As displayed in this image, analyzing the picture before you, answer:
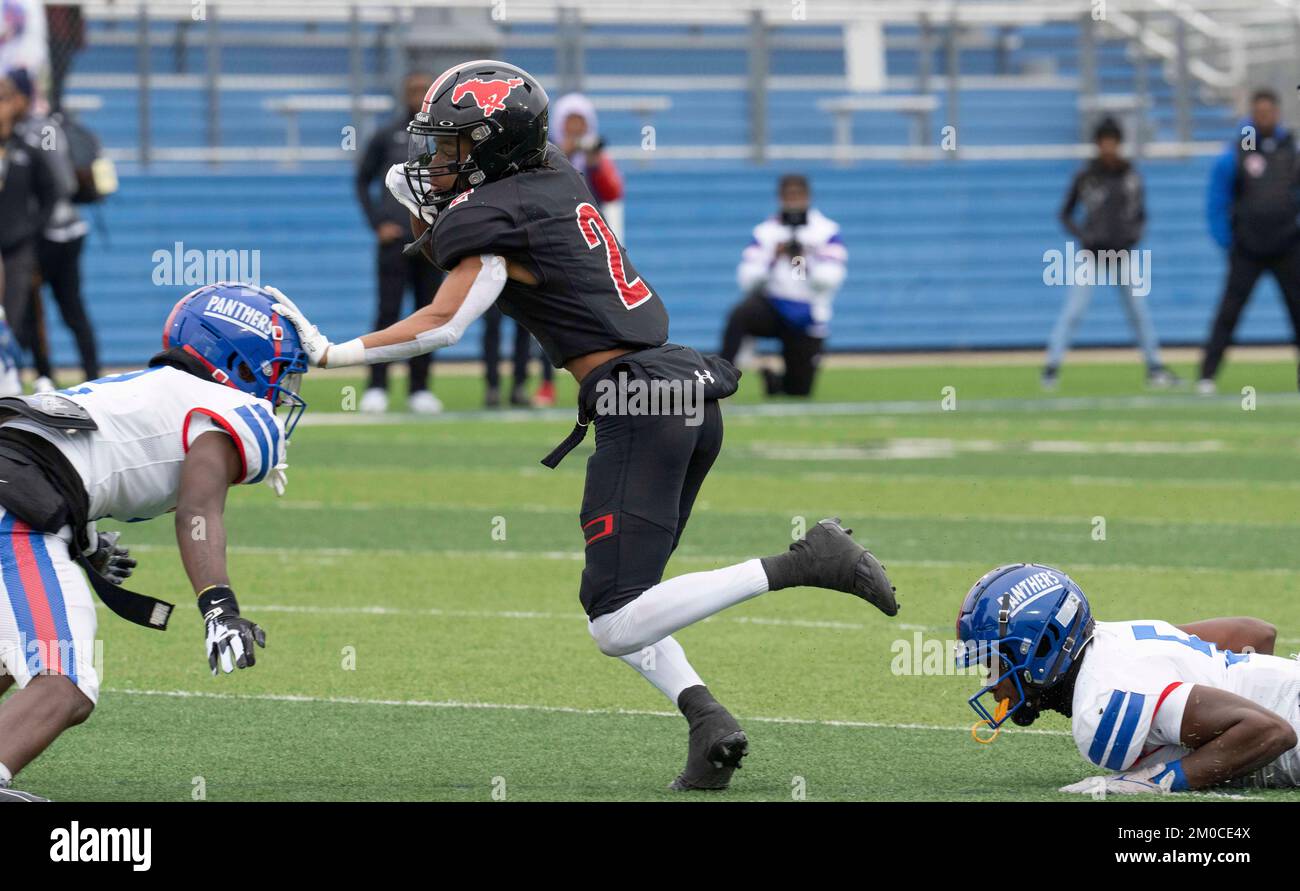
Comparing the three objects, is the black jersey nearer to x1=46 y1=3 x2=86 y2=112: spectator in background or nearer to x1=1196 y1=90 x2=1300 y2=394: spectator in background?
x1=1196 y1=90 x2=1300 y2=394: spectator in background

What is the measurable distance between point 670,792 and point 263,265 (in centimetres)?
1614

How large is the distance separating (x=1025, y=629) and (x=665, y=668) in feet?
3.22

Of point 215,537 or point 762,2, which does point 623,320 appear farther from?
point 762,2

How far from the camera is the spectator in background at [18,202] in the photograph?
46.1 ft

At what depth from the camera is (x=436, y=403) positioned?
15.8 m

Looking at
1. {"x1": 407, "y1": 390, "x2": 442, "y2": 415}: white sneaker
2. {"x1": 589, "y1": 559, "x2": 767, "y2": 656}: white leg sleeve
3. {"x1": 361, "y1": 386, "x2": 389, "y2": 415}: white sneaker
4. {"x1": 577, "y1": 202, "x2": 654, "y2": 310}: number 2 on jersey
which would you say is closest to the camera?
{"x1": 589, "y1": 559, "x2": 767, "y2": 656}: white leg sleeve

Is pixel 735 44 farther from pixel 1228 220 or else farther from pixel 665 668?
pixel 665 668

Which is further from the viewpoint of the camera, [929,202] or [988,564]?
[929,202]

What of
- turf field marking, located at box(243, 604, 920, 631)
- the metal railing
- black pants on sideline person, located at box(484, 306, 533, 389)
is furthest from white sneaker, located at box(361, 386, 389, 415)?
turf field marking, located at box(243, 604, 920, 631)

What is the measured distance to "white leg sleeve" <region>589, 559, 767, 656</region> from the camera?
5211 mm

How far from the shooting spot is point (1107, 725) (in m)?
5.03

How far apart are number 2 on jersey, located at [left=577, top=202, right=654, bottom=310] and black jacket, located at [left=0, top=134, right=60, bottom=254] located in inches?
373

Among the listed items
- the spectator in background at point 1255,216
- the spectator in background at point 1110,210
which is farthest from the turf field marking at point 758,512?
the spectator in background at point 1110,210
